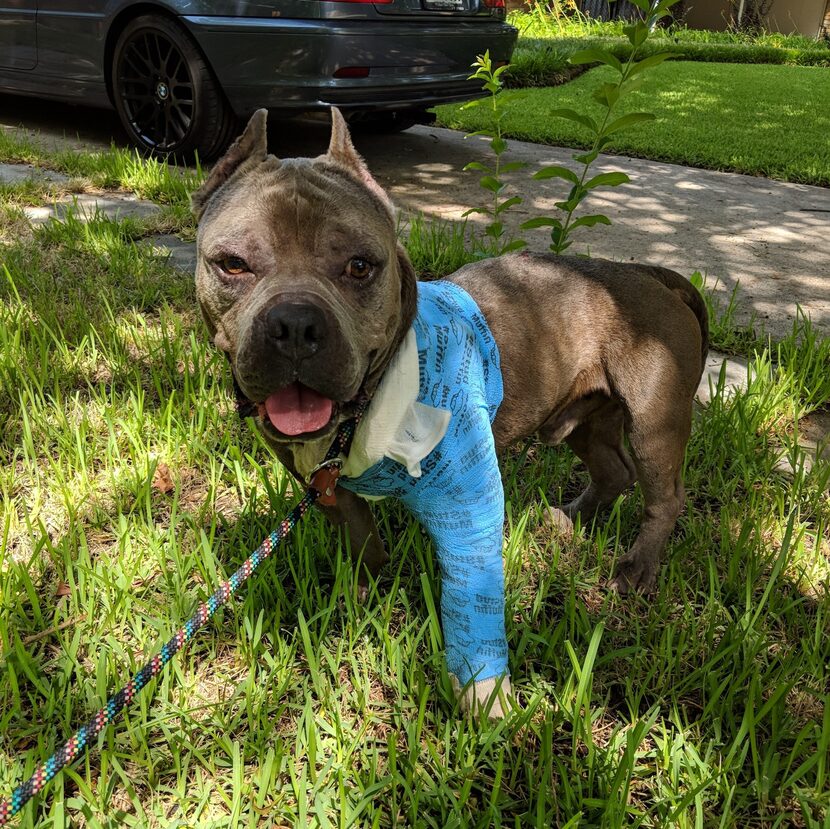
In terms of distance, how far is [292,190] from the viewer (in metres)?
1.86

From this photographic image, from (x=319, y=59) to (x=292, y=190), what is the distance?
4.19 metres

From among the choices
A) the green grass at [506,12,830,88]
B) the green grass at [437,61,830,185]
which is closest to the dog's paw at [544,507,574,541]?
the green grass at [437,61,830,185]

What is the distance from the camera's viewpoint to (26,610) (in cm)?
221

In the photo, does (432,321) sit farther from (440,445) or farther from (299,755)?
(299,755)

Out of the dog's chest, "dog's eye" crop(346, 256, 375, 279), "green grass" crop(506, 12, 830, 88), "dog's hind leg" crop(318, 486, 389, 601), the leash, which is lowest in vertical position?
"dog's hind leg" crop(318, 486, 389, 601)

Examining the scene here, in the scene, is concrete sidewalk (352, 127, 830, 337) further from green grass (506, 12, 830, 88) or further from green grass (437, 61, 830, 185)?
green grass (506, 12, 830, 88)

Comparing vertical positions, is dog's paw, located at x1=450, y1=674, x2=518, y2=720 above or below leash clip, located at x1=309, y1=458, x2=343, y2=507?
below

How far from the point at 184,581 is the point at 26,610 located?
476mm

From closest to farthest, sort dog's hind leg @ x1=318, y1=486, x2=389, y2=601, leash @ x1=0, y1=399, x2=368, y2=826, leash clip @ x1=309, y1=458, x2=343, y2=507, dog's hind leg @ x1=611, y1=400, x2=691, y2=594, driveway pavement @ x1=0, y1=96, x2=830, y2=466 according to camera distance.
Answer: leash @ x1=0, y1=399, x2=368, y2=826 → leash clip @ x1=309, y1=458, x2=343, y2=507 → dog's hind leg @ x1=318, y1=486, x2=389, y2=601 → dog's hind leg @ x1=611, y1=400, x2=691, y2=594 → driveway pavement @ x1=0, y1=96, x2=830, y2=466

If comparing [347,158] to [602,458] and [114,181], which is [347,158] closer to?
[602,458]

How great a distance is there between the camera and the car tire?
577 centimetres

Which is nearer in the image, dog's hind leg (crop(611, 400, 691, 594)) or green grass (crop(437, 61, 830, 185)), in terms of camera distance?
dog's hind leg (crop(611, 400, 691, 594))

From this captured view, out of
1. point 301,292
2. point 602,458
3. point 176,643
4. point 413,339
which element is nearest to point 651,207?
point 602,458

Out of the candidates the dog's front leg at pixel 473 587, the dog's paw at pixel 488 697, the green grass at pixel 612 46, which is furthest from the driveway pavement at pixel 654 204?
the green grass at pixel 612 46
